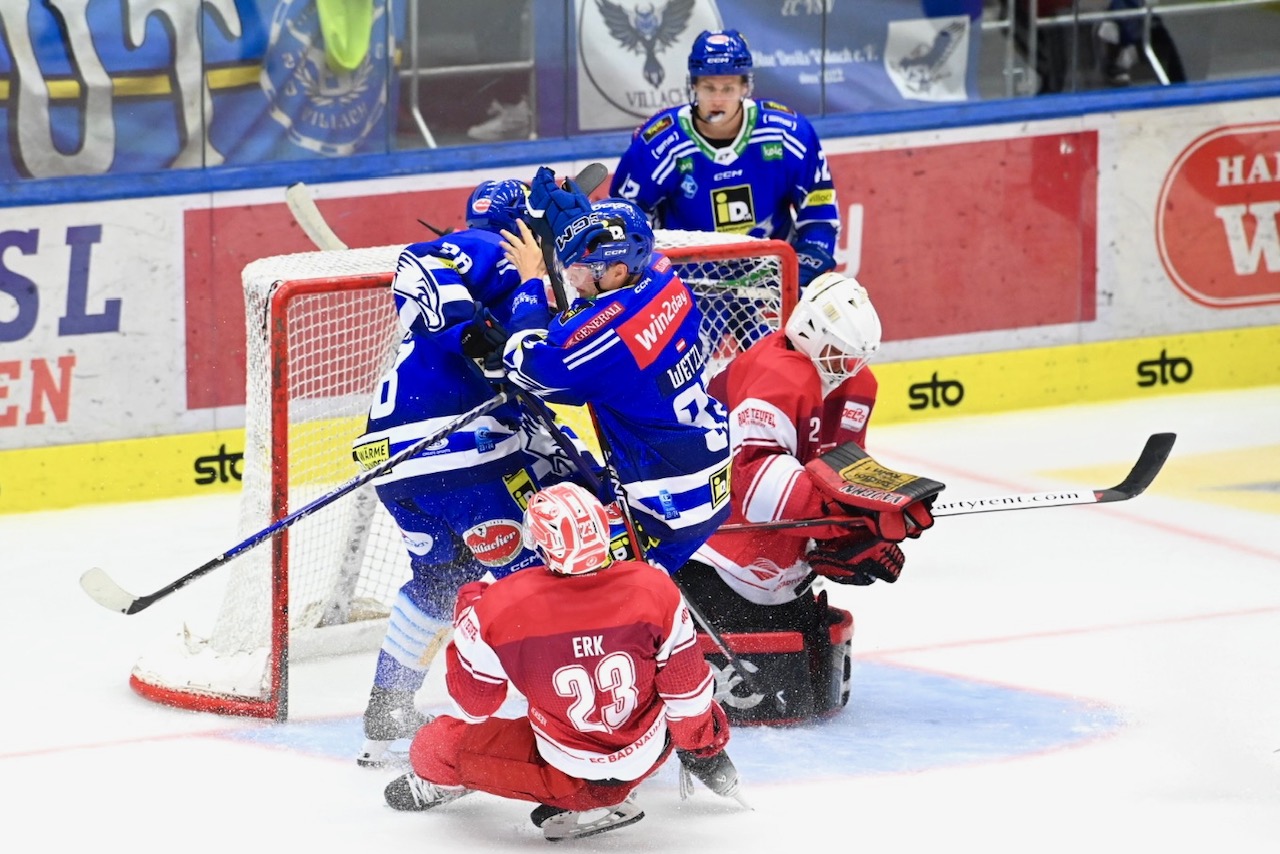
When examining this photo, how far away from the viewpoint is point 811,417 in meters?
4.40

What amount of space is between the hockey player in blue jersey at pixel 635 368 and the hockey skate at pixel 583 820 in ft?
1.82

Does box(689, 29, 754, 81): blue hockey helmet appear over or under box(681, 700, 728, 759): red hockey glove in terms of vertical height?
over

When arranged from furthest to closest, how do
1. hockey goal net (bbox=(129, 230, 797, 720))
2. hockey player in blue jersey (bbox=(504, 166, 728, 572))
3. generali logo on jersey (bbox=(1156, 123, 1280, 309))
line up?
1. generali logo on jersey (bbox=(1156, 123, 1280, 309))
2. hockey goal net (bbox=(129, 230, 797, 720))
3. hockey player in blue jersey (bbox=(504, 166, 728, 572))

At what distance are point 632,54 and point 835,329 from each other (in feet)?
9.83

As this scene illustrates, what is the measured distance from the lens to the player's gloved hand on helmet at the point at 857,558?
4328 mm

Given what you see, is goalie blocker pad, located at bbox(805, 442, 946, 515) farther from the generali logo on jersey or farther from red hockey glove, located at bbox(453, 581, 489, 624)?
the generali logo on jersey

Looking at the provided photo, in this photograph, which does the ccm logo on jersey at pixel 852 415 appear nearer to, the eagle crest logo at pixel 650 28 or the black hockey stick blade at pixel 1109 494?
the black hockey stick blade at pixel 1109 494

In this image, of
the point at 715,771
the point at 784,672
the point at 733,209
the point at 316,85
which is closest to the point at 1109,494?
the point at 784,672

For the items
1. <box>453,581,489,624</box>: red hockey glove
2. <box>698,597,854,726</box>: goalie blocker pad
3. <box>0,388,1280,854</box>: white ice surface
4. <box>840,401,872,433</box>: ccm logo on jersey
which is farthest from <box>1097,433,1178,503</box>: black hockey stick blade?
<box>453,581,489,624</box>: red hockey glove

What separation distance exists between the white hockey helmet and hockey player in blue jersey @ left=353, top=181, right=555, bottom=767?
61 centimetres

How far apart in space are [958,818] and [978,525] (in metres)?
2.38

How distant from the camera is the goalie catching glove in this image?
4184 millimetres

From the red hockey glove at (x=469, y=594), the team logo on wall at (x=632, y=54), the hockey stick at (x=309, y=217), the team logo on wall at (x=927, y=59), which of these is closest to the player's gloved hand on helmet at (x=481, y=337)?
the red hockey glove at (x=469, y=594)

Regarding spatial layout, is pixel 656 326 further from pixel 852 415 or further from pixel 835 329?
pixel 852 415
